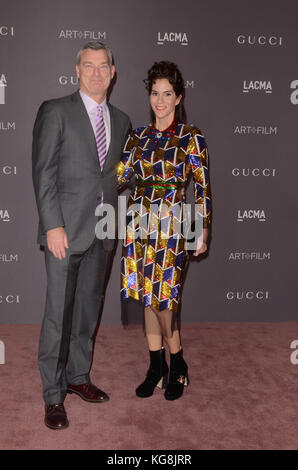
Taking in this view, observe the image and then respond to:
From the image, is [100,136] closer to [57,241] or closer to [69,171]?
[69,171]

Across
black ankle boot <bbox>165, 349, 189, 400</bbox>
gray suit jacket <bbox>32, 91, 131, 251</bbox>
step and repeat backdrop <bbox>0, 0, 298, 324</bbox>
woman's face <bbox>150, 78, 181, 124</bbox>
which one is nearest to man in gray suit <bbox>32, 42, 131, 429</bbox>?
gray suit jacket <bbox>32, 91, 131, 251</bbox>

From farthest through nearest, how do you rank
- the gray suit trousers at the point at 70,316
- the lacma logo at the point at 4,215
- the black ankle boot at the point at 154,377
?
the lacma logo at the point at 4,215 → the black ankle boot at the point at 154,377 → the gray suit trousers at the point at 70,316

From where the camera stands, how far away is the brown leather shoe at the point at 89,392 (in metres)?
2.61

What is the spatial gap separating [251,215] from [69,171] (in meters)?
1.99

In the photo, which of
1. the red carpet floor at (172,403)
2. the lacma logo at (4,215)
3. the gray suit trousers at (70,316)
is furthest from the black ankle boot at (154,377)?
the lacma logo at (4,215)

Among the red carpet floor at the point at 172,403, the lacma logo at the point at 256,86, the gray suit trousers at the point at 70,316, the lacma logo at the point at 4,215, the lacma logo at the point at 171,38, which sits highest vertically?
the lacma logo at the point at 171,38

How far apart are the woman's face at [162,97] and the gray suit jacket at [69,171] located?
280mm

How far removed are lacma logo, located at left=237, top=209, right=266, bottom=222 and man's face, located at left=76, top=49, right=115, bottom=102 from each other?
189 cm

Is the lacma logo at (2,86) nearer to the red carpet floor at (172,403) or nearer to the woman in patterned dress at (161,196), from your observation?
the woman in patterned dress at (161,196)

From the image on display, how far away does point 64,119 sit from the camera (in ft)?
7.43

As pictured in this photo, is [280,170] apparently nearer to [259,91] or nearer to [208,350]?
[259,91]

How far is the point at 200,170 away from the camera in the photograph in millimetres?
2498

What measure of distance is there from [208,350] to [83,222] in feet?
5.20
